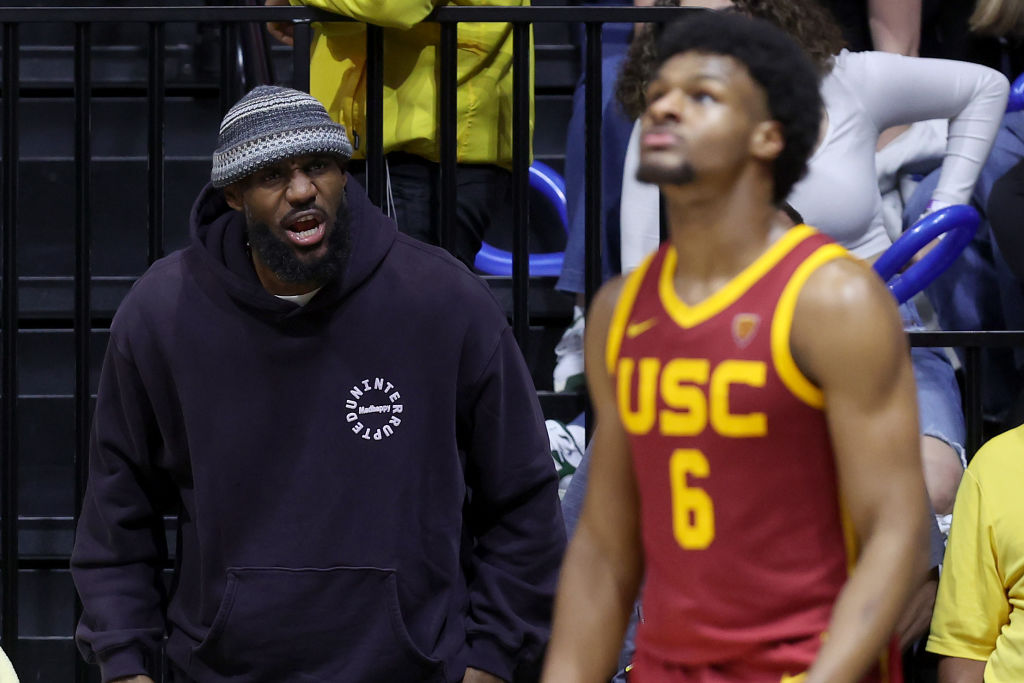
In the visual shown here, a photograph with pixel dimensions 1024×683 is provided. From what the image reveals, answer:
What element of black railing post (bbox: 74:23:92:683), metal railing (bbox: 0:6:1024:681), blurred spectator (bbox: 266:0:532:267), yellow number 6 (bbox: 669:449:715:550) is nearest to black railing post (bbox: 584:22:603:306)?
metal railing (bbox: 0:6:1024:681)

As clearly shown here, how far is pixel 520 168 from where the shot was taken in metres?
4.42

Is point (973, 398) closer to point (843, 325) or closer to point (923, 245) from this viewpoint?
point (923, 245)

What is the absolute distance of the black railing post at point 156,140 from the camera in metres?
4.42

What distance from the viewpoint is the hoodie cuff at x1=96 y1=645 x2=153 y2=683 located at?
3674 millimetres

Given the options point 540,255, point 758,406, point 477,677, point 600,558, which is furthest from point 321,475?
point 540,255

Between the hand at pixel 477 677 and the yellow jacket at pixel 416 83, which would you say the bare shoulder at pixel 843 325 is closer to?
the hand at pixel 477 677

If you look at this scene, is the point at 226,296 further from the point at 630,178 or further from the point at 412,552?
the point at 630,178

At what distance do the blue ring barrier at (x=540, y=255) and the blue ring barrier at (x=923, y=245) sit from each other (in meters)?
1.38

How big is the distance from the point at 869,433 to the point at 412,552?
1538mm

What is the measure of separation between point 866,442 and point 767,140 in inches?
18.3

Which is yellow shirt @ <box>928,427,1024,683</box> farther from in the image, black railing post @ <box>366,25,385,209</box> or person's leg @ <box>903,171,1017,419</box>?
black railing post @ <box>366,25,385,209</box>

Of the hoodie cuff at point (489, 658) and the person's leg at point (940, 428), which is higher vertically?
the person's leg at point (940, 428)

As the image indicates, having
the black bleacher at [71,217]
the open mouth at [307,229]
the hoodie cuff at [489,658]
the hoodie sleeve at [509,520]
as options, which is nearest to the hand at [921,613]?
the hoodie sleeve at [509,520]

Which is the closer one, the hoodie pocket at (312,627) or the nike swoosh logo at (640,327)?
the nike swoosh logo at (640,327)
